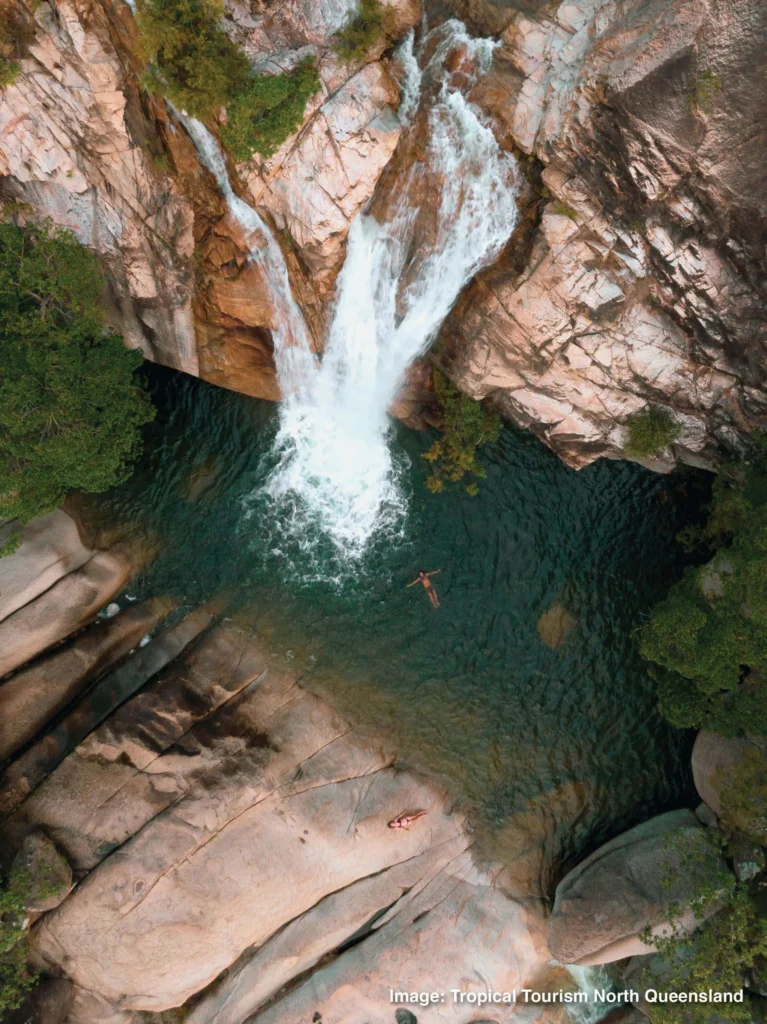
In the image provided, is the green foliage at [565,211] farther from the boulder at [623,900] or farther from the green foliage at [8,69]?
the boulder at [623,900]

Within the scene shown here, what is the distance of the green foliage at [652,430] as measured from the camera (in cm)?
1961

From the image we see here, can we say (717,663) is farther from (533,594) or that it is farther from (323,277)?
(323,277)

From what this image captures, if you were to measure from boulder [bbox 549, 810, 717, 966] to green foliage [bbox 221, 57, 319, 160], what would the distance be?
2358 centimetres

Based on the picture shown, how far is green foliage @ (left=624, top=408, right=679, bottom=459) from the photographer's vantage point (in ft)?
64.3

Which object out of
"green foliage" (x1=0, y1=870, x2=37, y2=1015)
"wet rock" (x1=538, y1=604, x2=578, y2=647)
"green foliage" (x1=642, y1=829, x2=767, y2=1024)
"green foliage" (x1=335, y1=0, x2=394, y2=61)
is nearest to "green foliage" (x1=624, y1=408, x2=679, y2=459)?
"wet rock" (x1=538, y1=604, x2=578, y2=647)

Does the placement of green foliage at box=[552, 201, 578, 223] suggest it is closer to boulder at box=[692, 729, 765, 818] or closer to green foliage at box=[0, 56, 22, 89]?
green foliage at box=[0, 56, 22, 89]

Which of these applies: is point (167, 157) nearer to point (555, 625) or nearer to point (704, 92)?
point (704, 92)

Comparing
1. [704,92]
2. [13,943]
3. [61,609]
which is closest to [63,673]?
[61,609]

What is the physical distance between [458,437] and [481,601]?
6149mm

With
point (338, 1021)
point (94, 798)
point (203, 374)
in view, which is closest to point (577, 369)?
point (203, 374)

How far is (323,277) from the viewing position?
18.2m

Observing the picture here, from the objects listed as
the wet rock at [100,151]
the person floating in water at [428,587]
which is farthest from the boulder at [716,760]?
the wet rock at [100,151]

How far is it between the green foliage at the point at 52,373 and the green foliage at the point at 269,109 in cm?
570

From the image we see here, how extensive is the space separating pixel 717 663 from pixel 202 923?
659 inches
